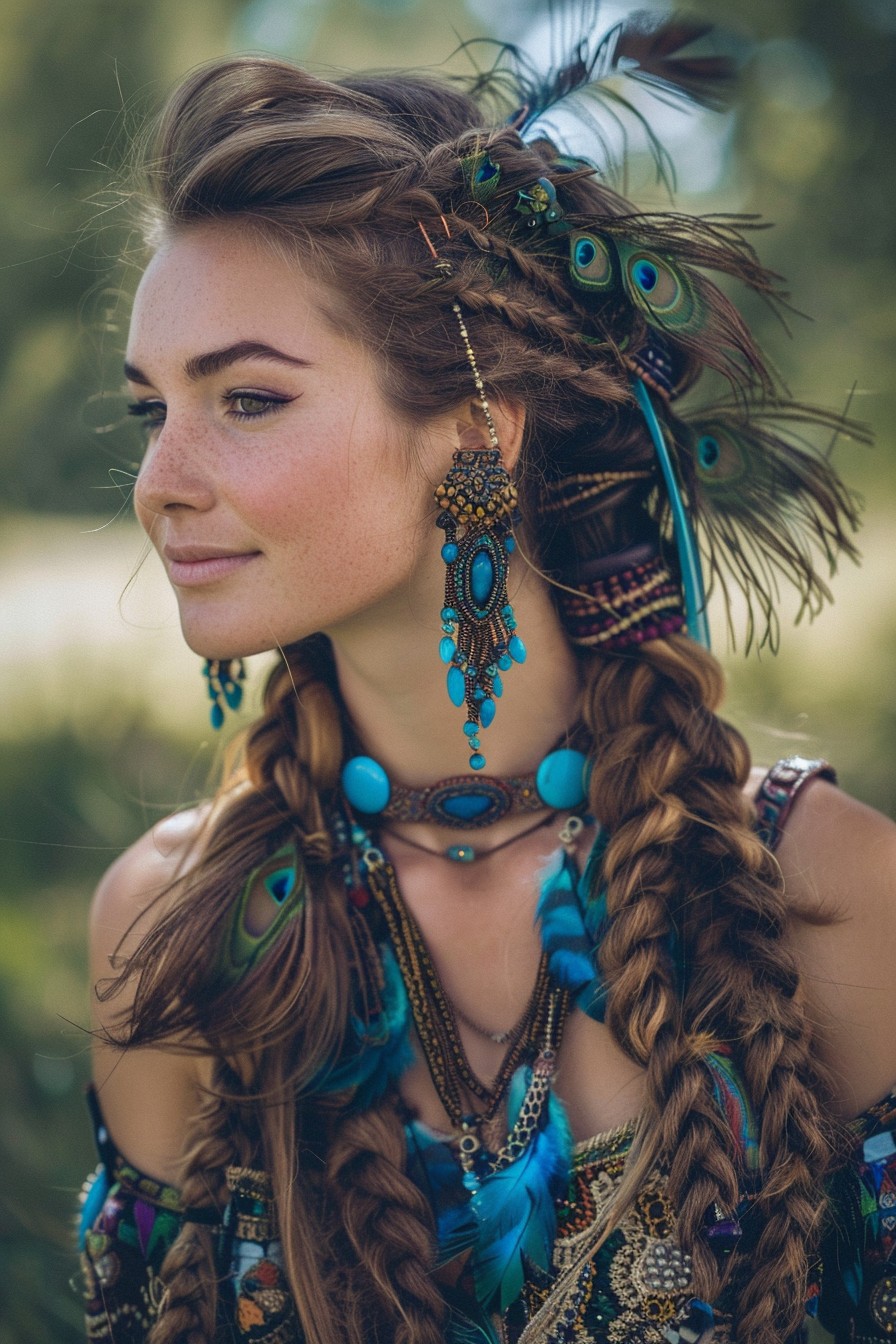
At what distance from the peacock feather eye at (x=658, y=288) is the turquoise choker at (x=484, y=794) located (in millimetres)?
667

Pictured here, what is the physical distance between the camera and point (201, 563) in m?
1.72

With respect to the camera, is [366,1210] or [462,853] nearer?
[366,1210]

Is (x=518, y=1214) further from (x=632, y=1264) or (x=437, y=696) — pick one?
(x=437, y=696)

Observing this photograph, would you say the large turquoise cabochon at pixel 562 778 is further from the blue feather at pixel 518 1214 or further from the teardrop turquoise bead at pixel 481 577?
the blue feather at pixel 518 1214

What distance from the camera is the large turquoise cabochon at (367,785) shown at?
6.36ft

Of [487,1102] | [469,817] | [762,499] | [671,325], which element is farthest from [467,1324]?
[671,325]

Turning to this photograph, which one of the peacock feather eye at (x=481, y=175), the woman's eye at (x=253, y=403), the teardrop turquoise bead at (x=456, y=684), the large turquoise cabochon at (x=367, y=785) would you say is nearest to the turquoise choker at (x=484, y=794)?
the large turquoise cabochon at (x=367, y=785)

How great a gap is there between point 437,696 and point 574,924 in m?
0.39

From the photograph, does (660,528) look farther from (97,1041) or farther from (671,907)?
(97,1041)

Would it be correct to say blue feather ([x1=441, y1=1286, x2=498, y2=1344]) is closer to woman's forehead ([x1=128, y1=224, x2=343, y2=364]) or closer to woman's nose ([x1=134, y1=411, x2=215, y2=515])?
woman's nose ([x1=134, y1=411, x2=215, y2=515])

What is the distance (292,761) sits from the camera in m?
2.03

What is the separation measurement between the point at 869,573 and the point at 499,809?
2513 mm

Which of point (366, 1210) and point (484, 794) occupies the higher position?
point (484, 794)

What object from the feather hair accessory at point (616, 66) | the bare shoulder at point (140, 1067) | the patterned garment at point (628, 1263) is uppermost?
the feather hair accessory at point (616, 66)
